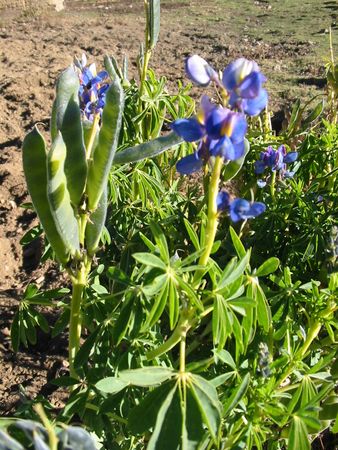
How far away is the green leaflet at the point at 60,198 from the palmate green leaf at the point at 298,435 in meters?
0.66

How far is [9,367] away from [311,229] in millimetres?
1415

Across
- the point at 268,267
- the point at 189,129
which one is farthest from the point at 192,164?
the point at 268,267

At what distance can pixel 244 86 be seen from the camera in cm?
110

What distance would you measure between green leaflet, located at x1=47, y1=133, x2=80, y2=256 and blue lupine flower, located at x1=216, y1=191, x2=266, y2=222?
0.33m

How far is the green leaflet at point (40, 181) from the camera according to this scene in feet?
4.10

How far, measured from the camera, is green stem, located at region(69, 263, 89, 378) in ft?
4.64

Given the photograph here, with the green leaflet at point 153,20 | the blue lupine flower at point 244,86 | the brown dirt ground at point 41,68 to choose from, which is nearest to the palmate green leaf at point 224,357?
the blue lupine flower at point 244,86

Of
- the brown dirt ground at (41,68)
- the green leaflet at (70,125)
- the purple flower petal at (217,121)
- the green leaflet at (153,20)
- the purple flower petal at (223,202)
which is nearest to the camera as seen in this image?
the purple flower petal at (217,121)

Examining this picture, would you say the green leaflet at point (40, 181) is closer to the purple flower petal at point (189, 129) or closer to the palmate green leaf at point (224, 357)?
the purple flower petal at point (189, 129)

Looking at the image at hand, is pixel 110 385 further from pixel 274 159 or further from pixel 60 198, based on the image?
pixel 274 159

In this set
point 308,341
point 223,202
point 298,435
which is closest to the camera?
point 223,202

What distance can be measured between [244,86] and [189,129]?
13cm

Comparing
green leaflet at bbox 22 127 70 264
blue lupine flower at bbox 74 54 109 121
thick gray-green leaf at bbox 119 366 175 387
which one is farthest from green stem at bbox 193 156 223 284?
blue lupine flower at bbox 74 54 109 121

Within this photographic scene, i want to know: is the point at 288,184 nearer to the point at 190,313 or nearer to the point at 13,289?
the point at 190,313
